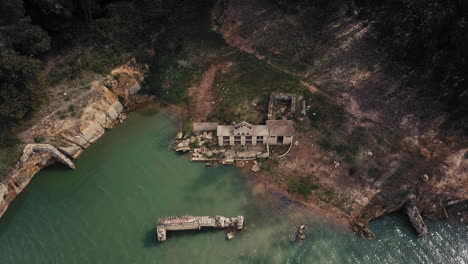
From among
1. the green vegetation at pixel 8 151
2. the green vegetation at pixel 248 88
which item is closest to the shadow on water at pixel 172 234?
the green vegetation at pixel 248 88

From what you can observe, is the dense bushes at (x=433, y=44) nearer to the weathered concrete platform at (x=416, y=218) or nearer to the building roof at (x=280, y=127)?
the weathered concrete platform at (x=416, y=218)

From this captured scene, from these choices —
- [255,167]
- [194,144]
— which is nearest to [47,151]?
[194,144]

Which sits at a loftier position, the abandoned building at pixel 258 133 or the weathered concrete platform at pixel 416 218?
the abandoned building at pixel 258 133

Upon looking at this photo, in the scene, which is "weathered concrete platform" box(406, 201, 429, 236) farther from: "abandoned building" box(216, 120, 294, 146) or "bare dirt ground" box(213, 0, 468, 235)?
"abandoned building" box(216, 120, 294, 146)

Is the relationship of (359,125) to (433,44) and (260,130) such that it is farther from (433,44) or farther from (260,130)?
(433,44)

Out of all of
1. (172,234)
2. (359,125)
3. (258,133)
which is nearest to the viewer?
(172,234)

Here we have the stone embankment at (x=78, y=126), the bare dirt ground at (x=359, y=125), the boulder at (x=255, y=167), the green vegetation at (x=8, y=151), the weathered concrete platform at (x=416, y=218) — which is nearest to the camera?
the weathered concrete platform at (x=416, y=218)

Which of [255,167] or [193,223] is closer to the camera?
[193,223]
